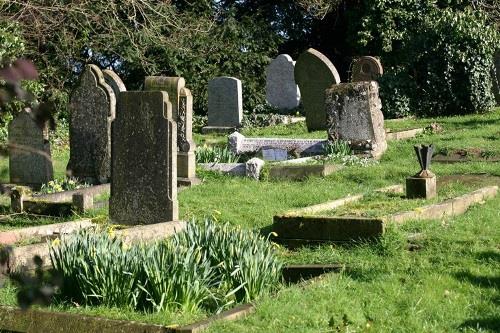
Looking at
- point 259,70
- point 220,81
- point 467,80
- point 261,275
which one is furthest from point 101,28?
point 261,275

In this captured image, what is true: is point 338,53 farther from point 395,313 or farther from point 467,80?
point 395,313

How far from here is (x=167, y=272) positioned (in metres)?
6.10

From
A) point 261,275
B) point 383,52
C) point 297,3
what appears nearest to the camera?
point 261,275

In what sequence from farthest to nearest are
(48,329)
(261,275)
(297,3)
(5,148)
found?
(297,3) → (261,275) → (48,329) → (5,148)

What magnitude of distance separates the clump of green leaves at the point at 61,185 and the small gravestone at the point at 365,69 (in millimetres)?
10663

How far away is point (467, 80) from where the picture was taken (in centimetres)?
2033

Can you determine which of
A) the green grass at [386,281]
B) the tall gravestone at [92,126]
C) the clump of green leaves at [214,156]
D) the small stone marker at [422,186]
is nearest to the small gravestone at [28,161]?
the tall gravestone at [92,126]

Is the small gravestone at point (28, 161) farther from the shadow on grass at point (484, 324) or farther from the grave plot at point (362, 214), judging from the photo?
the shadow on grass at point (484, 324)

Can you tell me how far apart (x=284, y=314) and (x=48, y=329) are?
158cm

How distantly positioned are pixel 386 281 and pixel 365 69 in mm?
16986

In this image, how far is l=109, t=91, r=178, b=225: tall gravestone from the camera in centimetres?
949

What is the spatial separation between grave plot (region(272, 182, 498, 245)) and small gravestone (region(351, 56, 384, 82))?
12.6 meters

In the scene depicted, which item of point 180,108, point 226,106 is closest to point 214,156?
point 180,108

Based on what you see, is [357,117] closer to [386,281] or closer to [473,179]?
[473,179]
